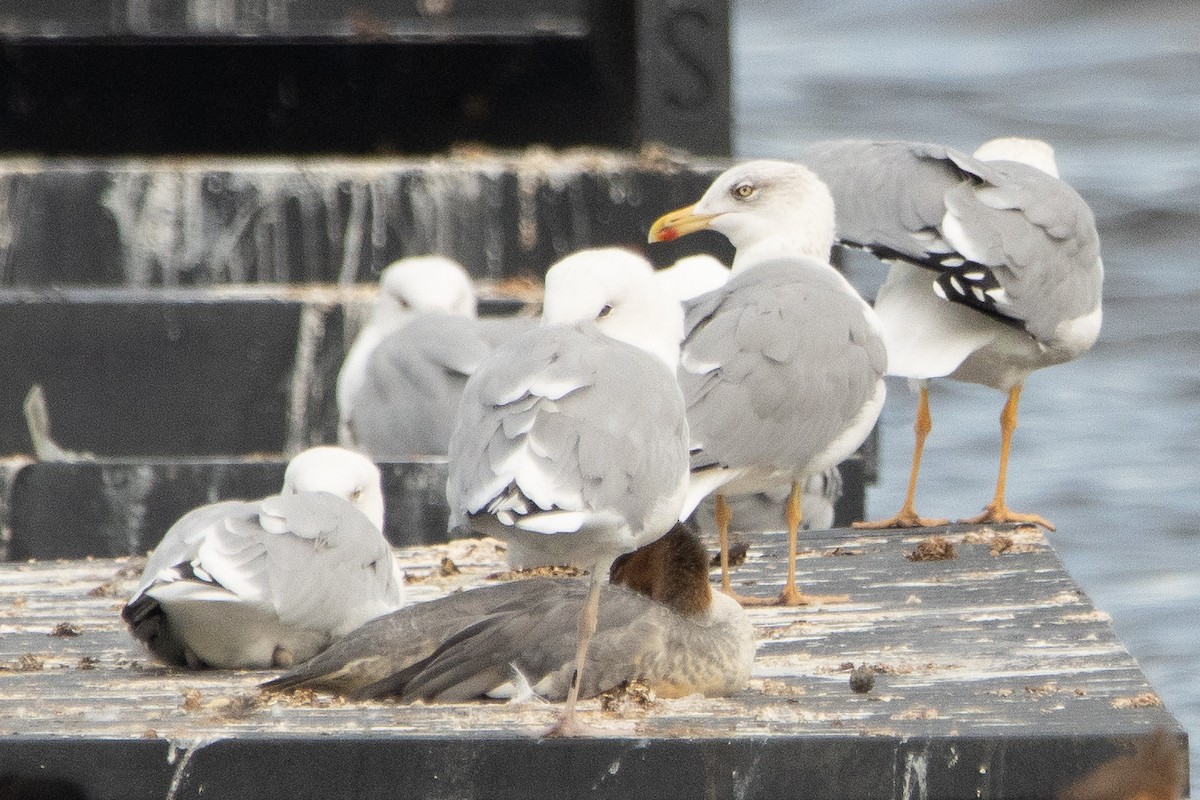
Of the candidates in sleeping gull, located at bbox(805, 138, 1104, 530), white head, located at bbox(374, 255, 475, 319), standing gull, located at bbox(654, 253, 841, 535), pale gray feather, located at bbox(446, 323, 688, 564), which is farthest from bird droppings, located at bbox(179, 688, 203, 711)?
white head, located at bbox(374, 255, 475, 319)

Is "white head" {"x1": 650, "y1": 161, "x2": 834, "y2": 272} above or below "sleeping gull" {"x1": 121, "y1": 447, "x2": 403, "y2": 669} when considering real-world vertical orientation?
above

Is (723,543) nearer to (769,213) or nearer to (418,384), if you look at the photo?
(769,213)

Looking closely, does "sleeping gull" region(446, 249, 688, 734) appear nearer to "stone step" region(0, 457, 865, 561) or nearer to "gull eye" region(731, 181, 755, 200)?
"gull eye" region(731, 181, 755, 200)

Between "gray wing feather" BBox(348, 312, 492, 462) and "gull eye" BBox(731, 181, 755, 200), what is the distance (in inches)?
77.4

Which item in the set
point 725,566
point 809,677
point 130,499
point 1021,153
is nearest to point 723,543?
point 725,566

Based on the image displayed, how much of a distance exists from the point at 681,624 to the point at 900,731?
56 cm

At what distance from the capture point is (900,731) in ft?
13.3

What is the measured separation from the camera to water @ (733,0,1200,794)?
1584cm

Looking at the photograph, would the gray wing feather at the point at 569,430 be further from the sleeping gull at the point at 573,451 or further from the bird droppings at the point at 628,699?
the bird droppings at the point at 628,699

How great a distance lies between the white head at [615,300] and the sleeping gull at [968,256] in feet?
5.27

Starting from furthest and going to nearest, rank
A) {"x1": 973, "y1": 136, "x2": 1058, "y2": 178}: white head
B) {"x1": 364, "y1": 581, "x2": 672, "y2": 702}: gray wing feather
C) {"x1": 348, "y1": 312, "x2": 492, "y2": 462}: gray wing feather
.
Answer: {"x1": 348, "y1": 312, "x2": 492, "y2": 462}: gray wing feather → {"x1": 973, "y1": 136, "x2": 1058, "y2": 178}: white head → {"x1": 364, "y1": 581, "x2": 672, "y2": 702}: gray wing feather

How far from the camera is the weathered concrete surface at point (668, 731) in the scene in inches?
156

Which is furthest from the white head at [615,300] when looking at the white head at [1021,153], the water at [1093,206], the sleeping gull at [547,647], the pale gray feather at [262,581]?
the water at [1093,206]

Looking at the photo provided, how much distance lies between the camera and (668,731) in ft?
13.3
